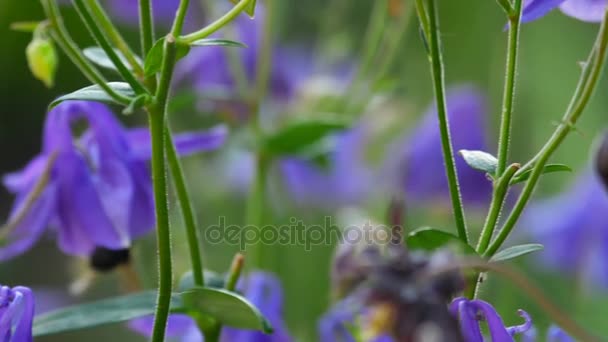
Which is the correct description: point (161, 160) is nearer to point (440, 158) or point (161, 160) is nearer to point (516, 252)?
point (516, 252)

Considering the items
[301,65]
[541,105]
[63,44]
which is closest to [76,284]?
[63,44]

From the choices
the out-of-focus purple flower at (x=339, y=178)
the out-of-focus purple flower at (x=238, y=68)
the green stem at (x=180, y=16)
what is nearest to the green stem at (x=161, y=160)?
the green stem at (x=180, y=16)

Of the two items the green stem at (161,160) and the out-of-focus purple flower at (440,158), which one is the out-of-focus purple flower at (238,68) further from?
the green stem at (161,160)

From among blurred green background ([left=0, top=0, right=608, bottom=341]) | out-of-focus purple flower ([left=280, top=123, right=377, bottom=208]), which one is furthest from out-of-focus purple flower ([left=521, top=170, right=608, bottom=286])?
out-of-focus purple flower ([left=280, top=123, right=377, bottom=208])

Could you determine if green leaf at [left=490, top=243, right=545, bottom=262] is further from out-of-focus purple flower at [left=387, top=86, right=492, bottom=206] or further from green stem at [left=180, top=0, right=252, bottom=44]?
out-of-focus purple flower at [left=387, top=86, right=492, bottom=206]

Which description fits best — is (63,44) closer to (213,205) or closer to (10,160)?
(213,205)

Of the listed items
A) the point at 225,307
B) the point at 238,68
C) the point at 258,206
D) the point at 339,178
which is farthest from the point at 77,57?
the point at 339,178
